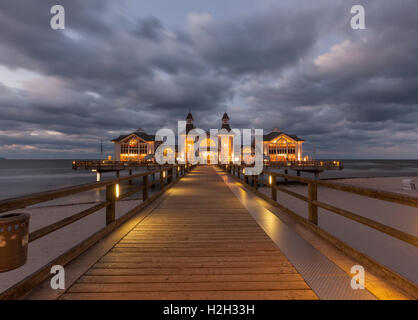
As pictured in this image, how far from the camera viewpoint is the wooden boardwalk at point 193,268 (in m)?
2.54

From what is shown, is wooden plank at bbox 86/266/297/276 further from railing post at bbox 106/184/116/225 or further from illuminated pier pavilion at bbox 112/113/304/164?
illuminated pier pavilion at bbox 112/113/304/164

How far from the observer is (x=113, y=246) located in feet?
12.4

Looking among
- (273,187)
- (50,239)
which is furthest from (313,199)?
(50,239)

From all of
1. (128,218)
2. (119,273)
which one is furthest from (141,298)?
(128,218)

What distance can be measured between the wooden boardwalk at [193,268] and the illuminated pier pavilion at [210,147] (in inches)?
1693

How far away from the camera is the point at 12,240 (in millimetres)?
2355

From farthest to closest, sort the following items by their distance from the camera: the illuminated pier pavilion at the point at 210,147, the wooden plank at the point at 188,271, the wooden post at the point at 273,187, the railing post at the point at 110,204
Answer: the illuminated pier pavilion at the point at 210,147, the wooden post at the point at 273,187, the railing post at the point at 110,204, the wooden plank at the point at 188,271

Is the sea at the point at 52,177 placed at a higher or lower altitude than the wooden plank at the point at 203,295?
lower

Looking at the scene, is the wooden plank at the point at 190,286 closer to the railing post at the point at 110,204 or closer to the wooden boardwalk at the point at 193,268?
the wooden boardwalk at the point at 193,268

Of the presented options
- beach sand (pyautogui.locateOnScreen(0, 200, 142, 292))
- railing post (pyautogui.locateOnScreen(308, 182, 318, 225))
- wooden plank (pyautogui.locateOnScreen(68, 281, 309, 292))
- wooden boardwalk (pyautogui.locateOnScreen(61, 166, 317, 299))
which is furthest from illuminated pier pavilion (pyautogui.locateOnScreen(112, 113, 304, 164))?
wooden plank (pyautogui.locateOnScreen(68, 281, 309, 292))

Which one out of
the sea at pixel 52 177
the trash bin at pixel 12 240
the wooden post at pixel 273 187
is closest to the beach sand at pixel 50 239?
the trash bin at pixel 12 240

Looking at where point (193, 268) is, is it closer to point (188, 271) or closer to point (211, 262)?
point (188, 271)
